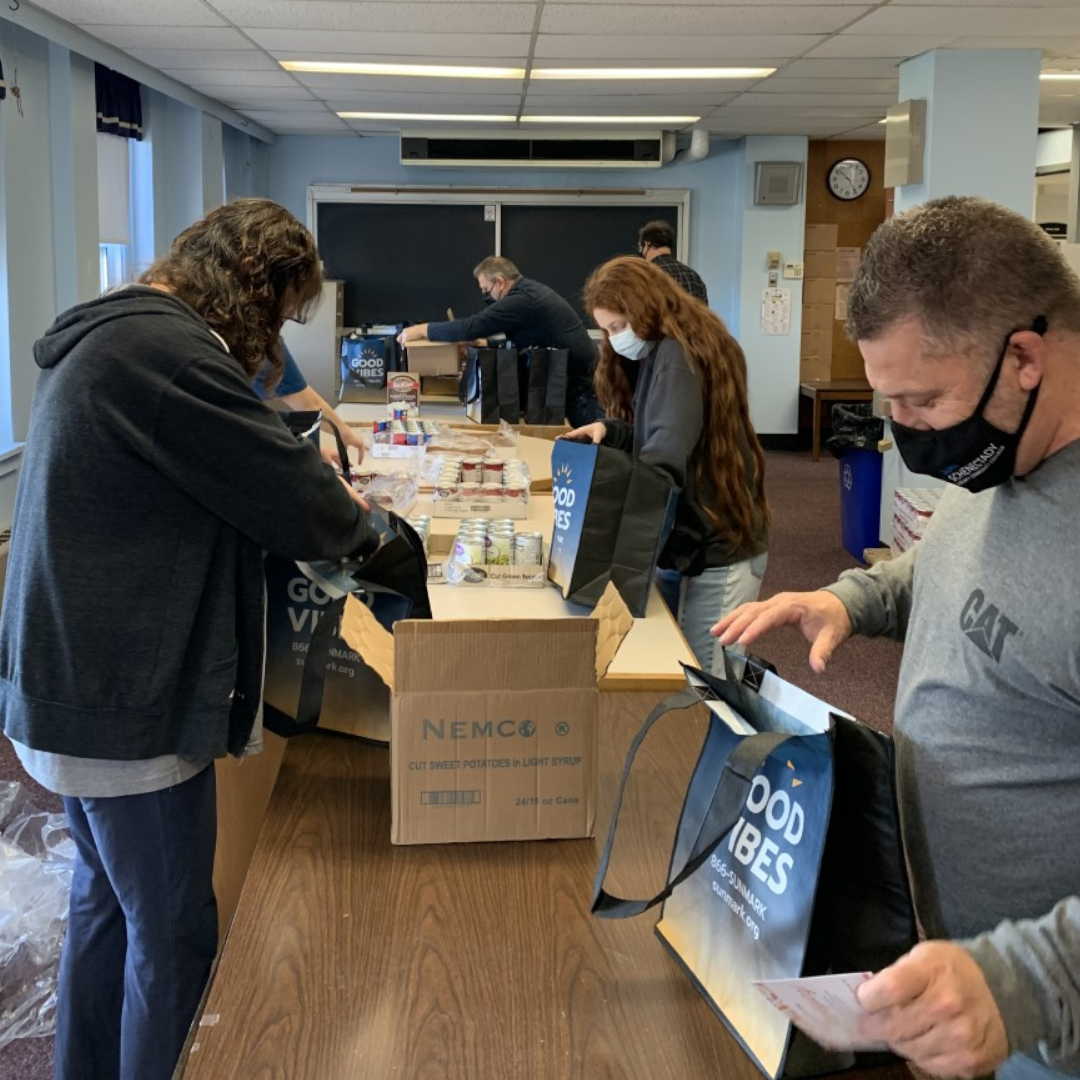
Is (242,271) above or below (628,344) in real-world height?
above

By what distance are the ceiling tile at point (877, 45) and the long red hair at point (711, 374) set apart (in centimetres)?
333

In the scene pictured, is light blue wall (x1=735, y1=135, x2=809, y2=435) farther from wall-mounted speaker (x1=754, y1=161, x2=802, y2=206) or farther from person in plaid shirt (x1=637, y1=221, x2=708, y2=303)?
person in plaid shirt (x1=637, y1=221, x2=708, y2=303)

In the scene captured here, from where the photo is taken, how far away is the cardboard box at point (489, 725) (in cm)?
142

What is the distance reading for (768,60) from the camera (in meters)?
6.21

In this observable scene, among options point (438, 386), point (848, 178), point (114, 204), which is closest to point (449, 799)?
point (438, 386)

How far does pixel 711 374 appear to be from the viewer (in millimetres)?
2756

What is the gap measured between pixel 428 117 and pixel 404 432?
16.5 ft

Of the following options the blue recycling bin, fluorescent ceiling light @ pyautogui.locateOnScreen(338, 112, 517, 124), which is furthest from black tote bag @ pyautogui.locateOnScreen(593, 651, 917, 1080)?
fluorescent ceiling light @ pyautogui.locateOnScreen(338, 112, 517, 124)

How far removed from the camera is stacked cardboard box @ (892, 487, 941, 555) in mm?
4902

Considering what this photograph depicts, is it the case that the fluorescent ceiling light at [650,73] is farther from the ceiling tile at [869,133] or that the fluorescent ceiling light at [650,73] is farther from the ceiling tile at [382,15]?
the ceiling tile at [869,133]

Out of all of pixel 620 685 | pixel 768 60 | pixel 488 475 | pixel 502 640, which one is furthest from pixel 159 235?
pixel 502 640

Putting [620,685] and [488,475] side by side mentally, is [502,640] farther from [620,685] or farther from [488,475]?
[488,475]

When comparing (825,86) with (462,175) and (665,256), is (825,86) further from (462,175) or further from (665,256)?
(462,175)

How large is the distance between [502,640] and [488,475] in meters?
2.18
